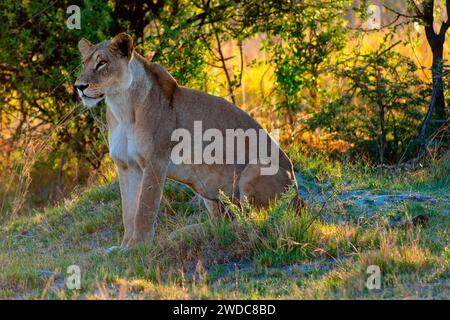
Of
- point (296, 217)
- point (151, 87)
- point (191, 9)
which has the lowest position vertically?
point (296, 217)

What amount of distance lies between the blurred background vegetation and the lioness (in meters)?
3.24

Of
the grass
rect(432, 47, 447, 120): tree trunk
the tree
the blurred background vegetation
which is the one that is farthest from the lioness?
the tree

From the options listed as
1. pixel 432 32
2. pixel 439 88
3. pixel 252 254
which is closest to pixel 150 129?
pixel 252 254

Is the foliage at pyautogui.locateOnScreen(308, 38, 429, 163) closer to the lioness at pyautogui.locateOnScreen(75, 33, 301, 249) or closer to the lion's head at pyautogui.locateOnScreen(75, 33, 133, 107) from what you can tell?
the lioness at pyautogui.locateOnScreen(75, 33, 301, 249)

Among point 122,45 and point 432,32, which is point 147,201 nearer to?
point 122,45

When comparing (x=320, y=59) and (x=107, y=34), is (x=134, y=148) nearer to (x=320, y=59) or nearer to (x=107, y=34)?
(x=107, y=34)

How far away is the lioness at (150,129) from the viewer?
6973mm

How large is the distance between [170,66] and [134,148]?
12.3 feet

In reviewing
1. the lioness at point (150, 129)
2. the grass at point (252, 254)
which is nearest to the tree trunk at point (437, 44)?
the grass at point (252, 254)

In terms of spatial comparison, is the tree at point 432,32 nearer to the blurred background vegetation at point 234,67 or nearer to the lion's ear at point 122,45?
Result: the blurred background vegetation at point 234,67

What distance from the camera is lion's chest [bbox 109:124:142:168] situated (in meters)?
7.08

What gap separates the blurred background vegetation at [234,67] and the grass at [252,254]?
268 centimetres
